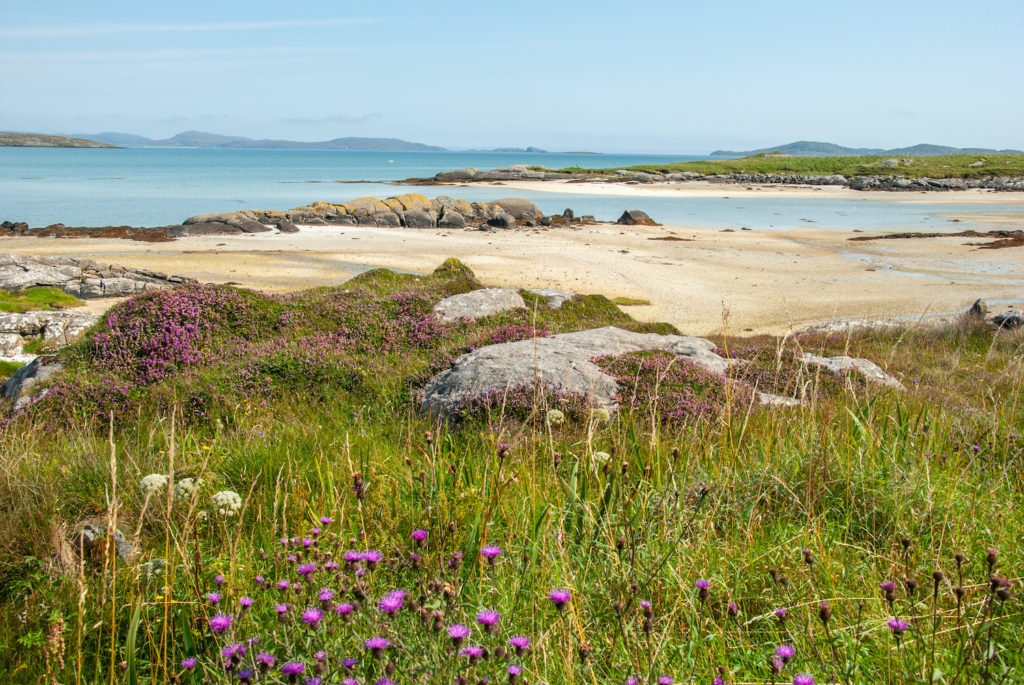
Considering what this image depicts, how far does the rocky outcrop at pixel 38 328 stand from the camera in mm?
11680

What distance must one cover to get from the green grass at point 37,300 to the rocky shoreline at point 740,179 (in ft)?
227

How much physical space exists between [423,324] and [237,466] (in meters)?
5.57

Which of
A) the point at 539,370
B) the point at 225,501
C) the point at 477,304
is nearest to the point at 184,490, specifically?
the point at 225,501

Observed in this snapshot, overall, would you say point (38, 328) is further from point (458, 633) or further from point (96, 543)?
point (458, 633)

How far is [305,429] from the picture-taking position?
558 cm

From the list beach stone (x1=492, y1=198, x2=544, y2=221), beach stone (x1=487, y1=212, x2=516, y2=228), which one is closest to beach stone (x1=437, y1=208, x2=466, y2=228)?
beach stone (x1=487, y1=212, x2=516, y2=228)

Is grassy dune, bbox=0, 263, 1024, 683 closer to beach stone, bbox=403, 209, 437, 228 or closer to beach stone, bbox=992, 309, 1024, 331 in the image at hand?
beach stone, bbox=992, 309, 1024, 331

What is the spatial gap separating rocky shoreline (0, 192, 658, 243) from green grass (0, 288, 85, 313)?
652 inches

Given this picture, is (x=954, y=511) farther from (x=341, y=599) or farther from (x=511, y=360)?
(x=511, y=360)

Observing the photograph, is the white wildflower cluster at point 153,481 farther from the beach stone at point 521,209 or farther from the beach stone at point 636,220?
the beach stone at point 521,209

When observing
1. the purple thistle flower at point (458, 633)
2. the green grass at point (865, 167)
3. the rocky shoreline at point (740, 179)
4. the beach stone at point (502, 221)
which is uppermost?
the green grass at point (865, 167)

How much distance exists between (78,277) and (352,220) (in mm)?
23083

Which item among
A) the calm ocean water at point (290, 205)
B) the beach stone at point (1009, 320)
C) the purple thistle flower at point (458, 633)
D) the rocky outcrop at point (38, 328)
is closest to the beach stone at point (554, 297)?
the beach stone at point (1009, 320)

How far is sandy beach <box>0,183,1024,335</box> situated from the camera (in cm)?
1955
